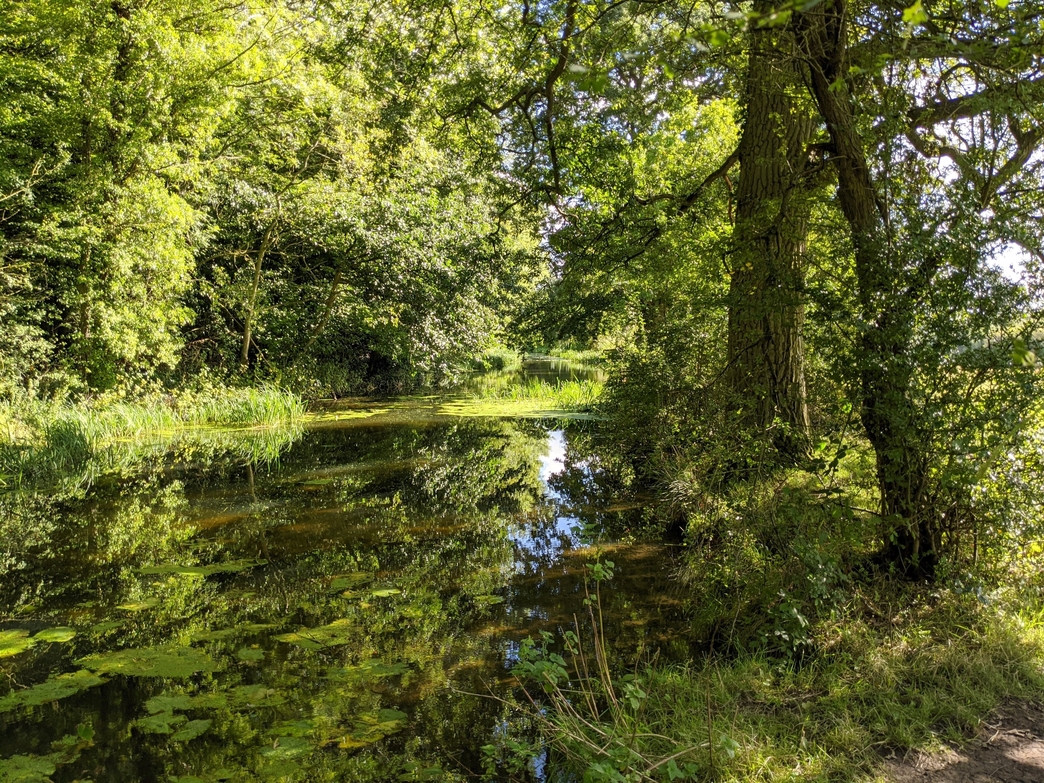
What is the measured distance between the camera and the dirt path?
2.53 metres

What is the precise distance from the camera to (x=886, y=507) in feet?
13.4

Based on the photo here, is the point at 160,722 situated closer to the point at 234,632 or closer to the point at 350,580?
the point at 234,632

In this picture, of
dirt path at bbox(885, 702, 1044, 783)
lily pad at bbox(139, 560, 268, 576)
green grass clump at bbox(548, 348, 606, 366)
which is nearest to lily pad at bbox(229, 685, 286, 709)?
lily pad at bbox(139, 560, 268, 576)

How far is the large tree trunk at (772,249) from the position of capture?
13.5 feet

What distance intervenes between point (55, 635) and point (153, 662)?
0.93 m

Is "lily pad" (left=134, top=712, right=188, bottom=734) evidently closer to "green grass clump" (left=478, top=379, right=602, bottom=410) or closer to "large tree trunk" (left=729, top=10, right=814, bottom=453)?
"large tree trunk" (left=729, top=10, right=814, bottom=453)

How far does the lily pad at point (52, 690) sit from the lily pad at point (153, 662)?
0.33 feet

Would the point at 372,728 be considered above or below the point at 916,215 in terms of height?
below

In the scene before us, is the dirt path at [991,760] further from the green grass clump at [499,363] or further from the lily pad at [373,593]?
the green grass clump at [499,363]

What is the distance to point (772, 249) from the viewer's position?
461cm

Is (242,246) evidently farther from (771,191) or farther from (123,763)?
(123,763)

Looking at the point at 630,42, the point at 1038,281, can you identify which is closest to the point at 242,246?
the point at 630,42

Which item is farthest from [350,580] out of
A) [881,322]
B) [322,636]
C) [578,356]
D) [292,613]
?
[578,356]

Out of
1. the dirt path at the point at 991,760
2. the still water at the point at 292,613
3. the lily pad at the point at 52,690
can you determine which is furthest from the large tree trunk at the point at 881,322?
the lily pad at the point at 52,690
